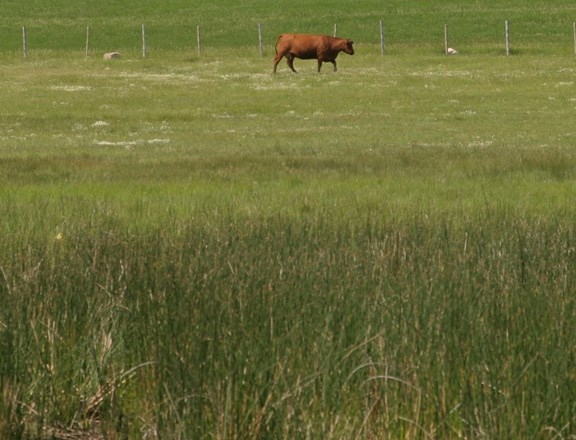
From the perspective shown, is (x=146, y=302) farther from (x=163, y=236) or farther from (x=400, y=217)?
(x=400, y=217)

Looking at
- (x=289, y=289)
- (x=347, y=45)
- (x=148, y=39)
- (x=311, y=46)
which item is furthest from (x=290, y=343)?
(x=148, y=39)

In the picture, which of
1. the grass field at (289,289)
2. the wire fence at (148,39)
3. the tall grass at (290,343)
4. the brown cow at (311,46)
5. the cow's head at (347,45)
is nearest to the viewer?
the tall grass at (290,343)

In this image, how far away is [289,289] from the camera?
8.51 m

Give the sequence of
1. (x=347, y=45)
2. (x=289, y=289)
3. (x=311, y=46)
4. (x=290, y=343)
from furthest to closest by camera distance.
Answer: (x=347, y=45), (x=311, y=46), (x=289, y=289), (x=290, y=343)

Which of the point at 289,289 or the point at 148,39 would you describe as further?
the point at 148,39

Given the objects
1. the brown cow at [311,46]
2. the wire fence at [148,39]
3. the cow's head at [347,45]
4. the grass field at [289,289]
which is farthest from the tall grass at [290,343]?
the wire fence at [148,39]

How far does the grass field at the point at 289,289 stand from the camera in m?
6.80

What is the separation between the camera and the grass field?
6797 mm

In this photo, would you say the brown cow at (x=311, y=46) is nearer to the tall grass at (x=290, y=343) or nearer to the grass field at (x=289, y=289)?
the grass field at (x=289, y=289)

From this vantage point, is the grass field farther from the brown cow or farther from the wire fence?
the wire fence

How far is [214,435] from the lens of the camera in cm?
656

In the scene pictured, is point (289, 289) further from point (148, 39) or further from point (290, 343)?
point (148, 39)

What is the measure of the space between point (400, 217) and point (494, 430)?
6.87 metres

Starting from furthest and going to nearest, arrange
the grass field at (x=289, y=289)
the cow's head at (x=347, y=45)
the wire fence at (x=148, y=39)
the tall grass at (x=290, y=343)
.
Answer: the wire fence at (x=148, y=39), the cow's head at (x=347, y=45), the grass field at (x=289, y=289), the tall grass at (x=290, y=343)
